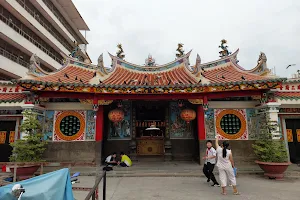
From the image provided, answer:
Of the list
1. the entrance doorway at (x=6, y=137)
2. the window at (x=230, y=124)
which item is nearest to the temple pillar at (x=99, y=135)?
the entrance doorway at (x=6, y=137)

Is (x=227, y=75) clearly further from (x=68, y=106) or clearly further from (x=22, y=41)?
(x=22, y=41)

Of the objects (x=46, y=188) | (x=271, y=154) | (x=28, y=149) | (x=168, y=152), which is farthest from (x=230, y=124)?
(x=28, y=149)

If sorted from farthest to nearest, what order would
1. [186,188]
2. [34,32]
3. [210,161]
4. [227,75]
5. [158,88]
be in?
[34,32]
[227,75]
[158,88]
[210,161]
[186,188]

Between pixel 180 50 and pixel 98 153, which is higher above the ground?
pixel 180 50

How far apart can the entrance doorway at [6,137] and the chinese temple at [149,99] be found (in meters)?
0.05

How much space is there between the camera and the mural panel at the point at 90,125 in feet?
31.7

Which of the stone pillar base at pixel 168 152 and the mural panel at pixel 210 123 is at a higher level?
the mural panel at pixel 210 123

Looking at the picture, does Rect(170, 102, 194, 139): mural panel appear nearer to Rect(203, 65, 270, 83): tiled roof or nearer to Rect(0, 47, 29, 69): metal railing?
Rect(203, 65, 270, 83): tiled roof

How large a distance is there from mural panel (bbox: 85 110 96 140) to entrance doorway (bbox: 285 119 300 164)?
9921mm

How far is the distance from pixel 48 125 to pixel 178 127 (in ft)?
22.3

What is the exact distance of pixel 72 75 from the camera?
34.7ft

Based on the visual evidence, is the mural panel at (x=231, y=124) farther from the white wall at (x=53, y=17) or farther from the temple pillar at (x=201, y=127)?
the white wall at (x=53, y=17)

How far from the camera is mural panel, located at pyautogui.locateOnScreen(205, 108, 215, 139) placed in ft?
31.7

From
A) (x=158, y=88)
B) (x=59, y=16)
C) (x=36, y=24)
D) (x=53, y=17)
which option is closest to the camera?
(x=158, y=88)
